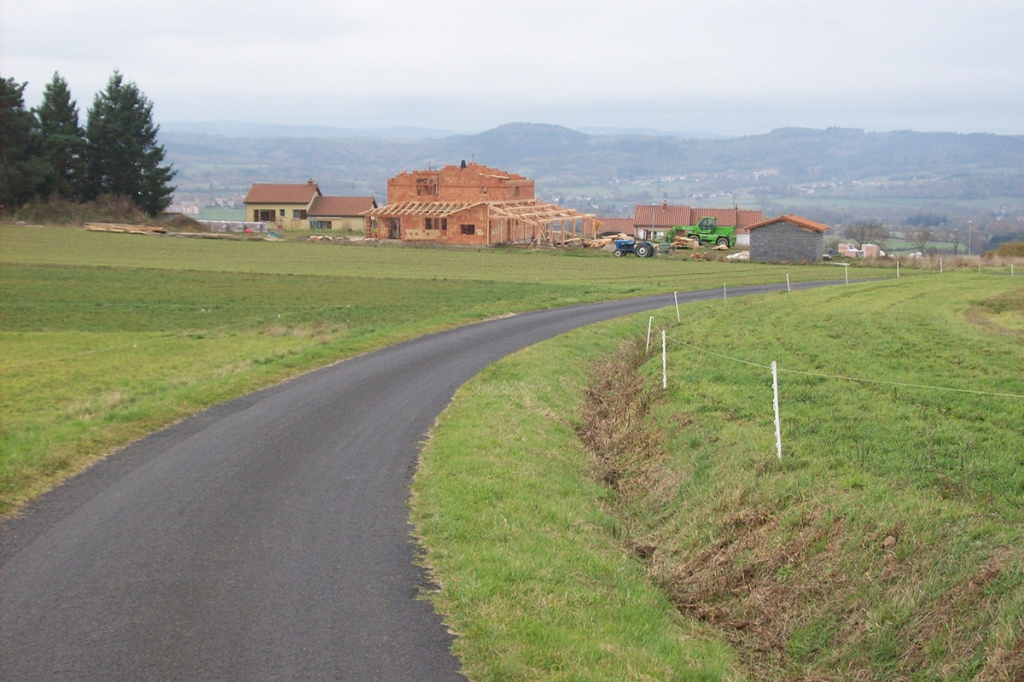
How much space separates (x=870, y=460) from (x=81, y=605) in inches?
395

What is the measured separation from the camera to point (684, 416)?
687 inches

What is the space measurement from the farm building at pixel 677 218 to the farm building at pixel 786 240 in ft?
138

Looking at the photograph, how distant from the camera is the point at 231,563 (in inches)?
407

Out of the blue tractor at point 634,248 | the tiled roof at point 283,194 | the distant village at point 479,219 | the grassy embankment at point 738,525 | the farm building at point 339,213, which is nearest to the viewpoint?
the grassy embankment at point 738,525

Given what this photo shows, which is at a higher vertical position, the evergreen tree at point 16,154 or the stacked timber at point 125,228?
the evergreen tree at point 16,154

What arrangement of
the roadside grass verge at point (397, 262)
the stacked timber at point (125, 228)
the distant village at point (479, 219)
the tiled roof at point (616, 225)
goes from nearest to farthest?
the roadside grass verge at point (397, 262), the distant village at point (479, 219), the stacked timber at point (125, 228), the tiled roof at point (616, 225)

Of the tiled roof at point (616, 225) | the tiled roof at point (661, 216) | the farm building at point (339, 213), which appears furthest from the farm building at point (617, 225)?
the farm building at point (339, 213)

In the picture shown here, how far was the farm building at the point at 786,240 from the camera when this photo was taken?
69750mm

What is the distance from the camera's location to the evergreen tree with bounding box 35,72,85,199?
90.6m

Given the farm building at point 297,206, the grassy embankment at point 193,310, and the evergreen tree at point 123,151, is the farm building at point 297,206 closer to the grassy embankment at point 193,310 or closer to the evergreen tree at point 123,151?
the evergreen tree at point 123,151

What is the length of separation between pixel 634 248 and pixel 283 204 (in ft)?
183

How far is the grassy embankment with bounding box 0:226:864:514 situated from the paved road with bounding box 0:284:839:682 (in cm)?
138

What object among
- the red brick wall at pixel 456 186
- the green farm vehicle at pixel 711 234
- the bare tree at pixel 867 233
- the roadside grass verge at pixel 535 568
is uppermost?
the red brick wall at pixel 456 186

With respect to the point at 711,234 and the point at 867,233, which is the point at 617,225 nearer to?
the point at 867,233
